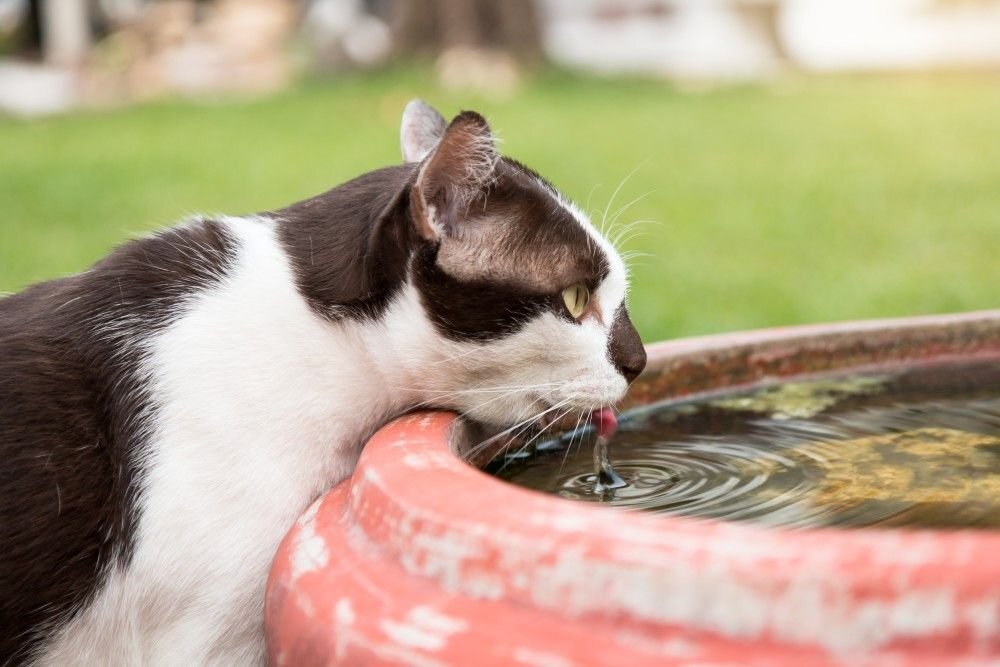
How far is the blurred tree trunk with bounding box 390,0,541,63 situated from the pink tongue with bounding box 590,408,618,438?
798 centimetres

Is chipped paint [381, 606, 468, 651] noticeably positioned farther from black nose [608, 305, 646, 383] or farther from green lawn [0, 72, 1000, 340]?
green lawn [0, 72, 1000, 340]

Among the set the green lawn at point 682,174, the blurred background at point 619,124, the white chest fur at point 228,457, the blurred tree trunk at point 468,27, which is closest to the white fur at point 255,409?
the white chest fur at point 228,457

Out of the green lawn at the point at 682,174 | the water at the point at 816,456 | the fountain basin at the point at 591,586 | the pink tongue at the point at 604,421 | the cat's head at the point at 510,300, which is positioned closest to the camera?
the fountain basin at the point at 591,586

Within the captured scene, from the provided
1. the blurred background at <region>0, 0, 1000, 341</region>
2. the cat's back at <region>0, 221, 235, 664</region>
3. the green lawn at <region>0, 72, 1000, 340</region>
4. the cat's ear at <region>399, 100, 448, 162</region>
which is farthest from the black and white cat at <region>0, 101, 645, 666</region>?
the green lawn at <region>0, 72, 1000, 340</region>

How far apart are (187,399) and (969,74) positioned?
29.4 feet

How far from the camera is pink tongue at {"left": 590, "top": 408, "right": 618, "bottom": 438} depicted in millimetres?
1724

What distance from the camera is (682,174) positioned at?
231 inches

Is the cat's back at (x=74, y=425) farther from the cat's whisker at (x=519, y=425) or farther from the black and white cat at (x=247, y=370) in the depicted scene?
the cat's whisker at (x=519, y=425)

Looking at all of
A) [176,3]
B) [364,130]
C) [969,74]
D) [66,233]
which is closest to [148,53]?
[176,3]

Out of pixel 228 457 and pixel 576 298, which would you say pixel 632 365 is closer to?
pixel 576 298

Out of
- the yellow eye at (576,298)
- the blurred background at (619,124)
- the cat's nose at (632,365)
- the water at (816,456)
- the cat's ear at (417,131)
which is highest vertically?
the cat's ear at (417,131)

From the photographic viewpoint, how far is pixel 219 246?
5.65 feet

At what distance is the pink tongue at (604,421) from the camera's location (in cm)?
172

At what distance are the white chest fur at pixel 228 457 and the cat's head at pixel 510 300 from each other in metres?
0.07
